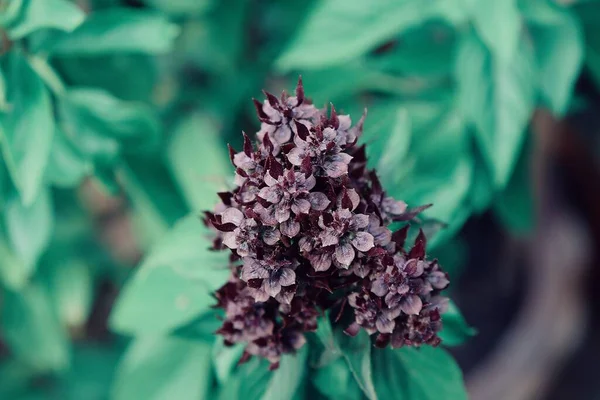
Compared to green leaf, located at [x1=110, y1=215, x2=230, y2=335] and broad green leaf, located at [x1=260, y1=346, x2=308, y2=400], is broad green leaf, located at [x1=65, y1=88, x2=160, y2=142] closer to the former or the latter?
green leaf, located at [x1=110, y1=215, x2=230, y2=335]

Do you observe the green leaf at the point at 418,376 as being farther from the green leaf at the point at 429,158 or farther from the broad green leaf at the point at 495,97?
the broad green leaf at the point at 495,97

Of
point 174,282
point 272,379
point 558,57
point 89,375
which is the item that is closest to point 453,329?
point 272,379

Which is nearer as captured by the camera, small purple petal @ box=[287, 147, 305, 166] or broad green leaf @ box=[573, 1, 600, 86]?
small purple petal @ box=[287, 147, 305, 166]

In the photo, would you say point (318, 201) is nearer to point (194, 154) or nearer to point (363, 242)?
point (363, 242)

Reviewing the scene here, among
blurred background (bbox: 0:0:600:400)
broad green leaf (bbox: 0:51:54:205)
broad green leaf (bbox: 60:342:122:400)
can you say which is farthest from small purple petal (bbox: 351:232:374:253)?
broad green leaf (bbox: 60:342:122:400)

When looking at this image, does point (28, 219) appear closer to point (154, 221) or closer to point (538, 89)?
point (154, 221)

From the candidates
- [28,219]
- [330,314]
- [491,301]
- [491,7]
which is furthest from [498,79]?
[491,301]
